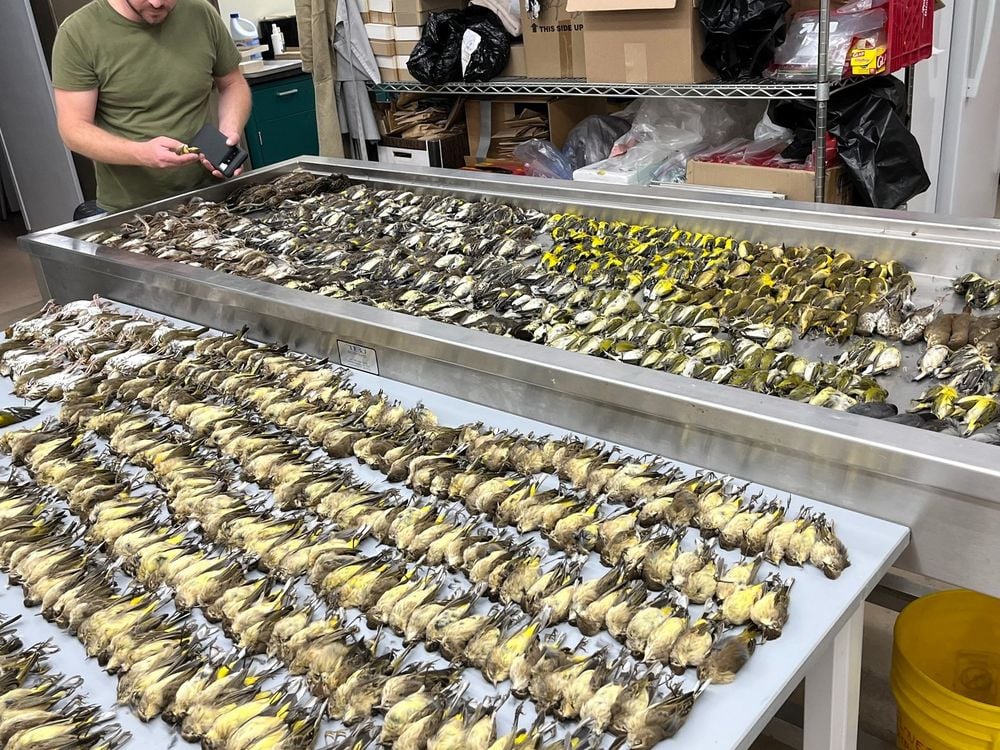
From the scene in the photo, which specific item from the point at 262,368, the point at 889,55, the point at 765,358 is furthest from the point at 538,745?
the point at 889,55

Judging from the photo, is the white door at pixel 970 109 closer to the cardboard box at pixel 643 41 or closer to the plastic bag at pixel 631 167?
the cardboard box at pixel 643 41

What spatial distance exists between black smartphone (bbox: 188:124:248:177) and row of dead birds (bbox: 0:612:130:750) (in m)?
2.33

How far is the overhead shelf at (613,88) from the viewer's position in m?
3.33

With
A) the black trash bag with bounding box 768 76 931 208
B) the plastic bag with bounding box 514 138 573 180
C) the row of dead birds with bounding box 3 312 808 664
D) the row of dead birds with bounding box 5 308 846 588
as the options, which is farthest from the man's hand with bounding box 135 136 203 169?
the black trash bag with bounding box 768 76 931 208

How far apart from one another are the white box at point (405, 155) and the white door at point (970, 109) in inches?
109

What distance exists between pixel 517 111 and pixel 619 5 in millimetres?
1404

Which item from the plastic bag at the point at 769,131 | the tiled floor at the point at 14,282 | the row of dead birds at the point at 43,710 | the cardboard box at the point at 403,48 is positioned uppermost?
the cardboard box at the point at 403,48

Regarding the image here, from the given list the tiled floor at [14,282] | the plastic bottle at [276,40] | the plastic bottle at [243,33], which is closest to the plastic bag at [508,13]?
the plastic bottle at [243,33]

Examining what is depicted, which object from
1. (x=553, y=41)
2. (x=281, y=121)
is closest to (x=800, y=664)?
(x=553, y=41)

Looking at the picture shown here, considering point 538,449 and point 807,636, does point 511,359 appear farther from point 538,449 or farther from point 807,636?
point 807,636

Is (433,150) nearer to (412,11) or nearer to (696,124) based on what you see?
(412,11)

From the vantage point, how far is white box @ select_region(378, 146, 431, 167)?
196 inches

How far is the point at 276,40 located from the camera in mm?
6461

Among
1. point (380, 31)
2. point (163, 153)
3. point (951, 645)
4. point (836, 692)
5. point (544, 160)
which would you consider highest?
point (380, 31)
